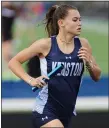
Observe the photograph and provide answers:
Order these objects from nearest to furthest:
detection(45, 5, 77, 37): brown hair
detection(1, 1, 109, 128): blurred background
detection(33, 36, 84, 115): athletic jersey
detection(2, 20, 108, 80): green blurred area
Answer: detection(33, 36, 84, 115): athletic jersey < detection(45, 5, 77, 37): brown hair < detection(1, 1, 109, 128): blurred background < detection(2, 20, 108, 80): green blurred area

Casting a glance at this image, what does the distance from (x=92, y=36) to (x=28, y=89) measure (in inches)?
72.6

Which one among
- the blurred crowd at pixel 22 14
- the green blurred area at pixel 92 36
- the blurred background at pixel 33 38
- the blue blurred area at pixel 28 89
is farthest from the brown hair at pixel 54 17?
the green blurred area at pixel 92 36

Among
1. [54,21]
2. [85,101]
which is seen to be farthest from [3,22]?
[54,21]

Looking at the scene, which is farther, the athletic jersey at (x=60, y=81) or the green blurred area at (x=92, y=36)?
the green blurred area at (x=92, y=36)

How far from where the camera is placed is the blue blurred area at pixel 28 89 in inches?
411

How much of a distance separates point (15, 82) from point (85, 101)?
1.46m

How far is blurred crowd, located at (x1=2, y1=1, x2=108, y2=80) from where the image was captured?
10.7 m

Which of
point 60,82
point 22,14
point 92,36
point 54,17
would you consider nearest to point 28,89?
point 22,14

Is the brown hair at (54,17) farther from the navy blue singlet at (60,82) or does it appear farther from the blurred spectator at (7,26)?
the blurred spectator at (7,26)

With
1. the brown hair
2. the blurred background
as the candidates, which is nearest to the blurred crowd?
the blurred background

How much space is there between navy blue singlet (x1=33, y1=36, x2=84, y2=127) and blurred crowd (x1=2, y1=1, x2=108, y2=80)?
18.9 feet

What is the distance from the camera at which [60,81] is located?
15.7 ft

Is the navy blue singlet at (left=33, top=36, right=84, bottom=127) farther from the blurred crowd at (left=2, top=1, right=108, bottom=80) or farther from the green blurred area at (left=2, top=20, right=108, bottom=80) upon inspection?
the green blurred area at (left=2, top=20, right=108, bottom=80)

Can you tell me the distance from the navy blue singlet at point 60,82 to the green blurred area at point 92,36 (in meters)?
6.04
